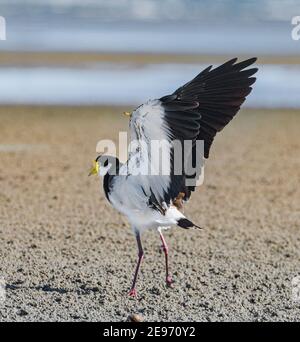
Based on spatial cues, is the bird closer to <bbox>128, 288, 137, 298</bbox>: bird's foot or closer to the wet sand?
<bbox>128, 288, 137, 298</bbox>: bird's foot

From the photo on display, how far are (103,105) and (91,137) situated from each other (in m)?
2.72

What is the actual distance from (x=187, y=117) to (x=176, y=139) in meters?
0.16

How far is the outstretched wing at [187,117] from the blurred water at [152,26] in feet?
55.6

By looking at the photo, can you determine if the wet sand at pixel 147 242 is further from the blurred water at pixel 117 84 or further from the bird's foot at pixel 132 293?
the blurred water at pixel 117 84

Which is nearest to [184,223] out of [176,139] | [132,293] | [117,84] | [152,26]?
[132,293]

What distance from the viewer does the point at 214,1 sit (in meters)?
48.9

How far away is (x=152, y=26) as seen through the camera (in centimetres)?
3494

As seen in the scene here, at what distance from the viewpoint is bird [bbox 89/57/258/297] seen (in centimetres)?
627

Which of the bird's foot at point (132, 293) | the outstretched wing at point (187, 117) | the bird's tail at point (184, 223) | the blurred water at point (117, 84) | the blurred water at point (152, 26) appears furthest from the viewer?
the blurred water at point (152, 26)

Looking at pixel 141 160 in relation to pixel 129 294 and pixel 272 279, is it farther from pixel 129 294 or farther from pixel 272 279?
pixel 272 279

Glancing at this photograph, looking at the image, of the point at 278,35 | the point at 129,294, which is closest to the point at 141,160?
the point at 129,294

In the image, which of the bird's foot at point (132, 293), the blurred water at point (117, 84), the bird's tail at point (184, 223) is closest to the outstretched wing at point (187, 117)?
the bird's tail at point (184, 223)

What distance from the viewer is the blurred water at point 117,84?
16.6 meters

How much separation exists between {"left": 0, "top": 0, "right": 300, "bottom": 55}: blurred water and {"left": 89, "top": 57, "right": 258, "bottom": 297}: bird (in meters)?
16.9
